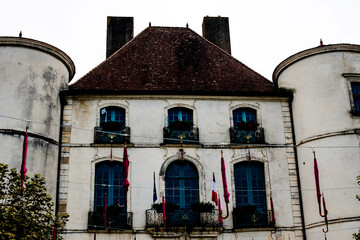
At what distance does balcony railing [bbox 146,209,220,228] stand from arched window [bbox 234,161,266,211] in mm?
1126

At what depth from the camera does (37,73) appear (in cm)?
1833

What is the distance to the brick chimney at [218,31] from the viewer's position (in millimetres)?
24500

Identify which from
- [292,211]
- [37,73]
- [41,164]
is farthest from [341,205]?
[37,73]

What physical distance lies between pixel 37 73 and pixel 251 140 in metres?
7.71

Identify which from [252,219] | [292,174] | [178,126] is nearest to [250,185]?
[252,219]

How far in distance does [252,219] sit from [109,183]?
4.88m

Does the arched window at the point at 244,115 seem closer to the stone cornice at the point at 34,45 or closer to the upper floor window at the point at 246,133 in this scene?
the upper floor window at the point at 246,133

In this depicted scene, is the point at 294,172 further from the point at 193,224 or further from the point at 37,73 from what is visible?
the point at 37,73

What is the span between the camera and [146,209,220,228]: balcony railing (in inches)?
686

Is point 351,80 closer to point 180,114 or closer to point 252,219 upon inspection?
point 252,219

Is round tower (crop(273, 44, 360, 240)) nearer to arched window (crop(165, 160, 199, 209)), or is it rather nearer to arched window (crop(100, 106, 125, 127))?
arched window (crop(165, 160, 199, 209))

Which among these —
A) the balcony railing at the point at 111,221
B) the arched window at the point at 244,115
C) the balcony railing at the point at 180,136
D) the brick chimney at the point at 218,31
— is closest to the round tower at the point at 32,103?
the balcony railing at the point at 111,221

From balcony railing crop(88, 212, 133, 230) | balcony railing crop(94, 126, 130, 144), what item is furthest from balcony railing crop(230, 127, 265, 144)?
balcony railing crop(88, 212, 133, 230)

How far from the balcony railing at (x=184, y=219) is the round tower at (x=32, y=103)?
328cm
